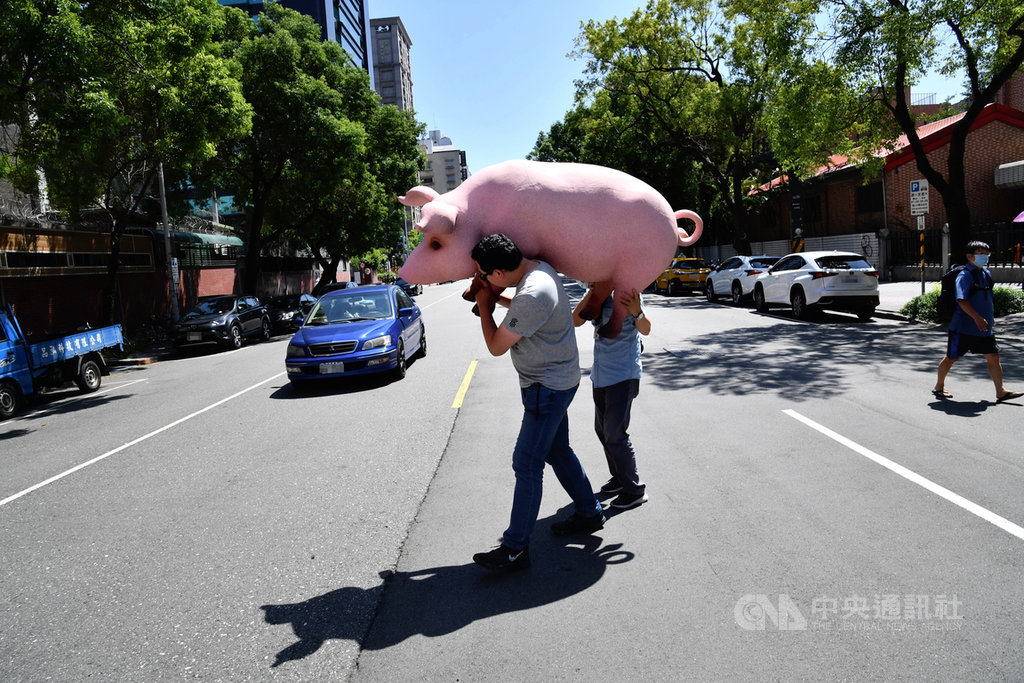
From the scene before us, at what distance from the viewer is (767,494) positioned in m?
4.88

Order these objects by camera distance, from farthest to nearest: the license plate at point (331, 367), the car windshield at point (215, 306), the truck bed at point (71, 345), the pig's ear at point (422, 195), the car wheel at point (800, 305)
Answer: the car windshield at point (215, 306) → the car wheel at point (800, 305) → the truck bed at point (71, 345) → the license plate at point (331, 367) → the pig's ear at point (422, 195)

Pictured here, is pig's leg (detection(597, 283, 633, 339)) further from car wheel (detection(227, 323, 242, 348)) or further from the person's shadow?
car wheel (detection(227, 323, 242, 348))

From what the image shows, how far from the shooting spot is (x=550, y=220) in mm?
3451

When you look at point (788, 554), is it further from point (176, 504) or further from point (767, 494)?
point (176, 504)

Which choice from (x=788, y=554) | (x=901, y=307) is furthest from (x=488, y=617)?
(x=901, y=307)

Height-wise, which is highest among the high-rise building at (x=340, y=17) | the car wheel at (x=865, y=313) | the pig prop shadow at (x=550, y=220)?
the high-rise building at (x=340, y=17)

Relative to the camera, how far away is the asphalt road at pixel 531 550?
3047mm

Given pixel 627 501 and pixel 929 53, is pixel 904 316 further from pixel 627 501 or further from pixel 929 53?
pixel 627 501

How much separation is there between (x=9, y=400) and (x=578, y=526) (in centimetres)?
1056

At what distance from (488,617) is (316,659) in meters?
0.81

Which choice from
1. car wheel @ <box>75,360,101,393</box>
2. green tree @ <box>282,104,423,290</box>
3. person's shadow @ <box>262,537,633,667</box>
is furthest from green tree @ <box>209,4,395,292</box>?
person's shadow @ <box>262,537,633,667</box>

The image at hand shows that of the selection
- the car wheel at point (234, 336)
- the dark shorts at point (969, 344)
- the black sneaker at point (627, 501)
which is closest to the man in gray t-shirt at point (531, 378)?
the black sneaker at point (627, 501)

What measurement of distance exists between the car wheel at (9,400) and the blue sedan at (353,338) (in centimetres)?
432

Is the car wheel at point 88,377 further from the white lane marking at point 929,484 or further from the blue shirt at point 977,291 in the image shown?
the blue shirt at point 977,291
